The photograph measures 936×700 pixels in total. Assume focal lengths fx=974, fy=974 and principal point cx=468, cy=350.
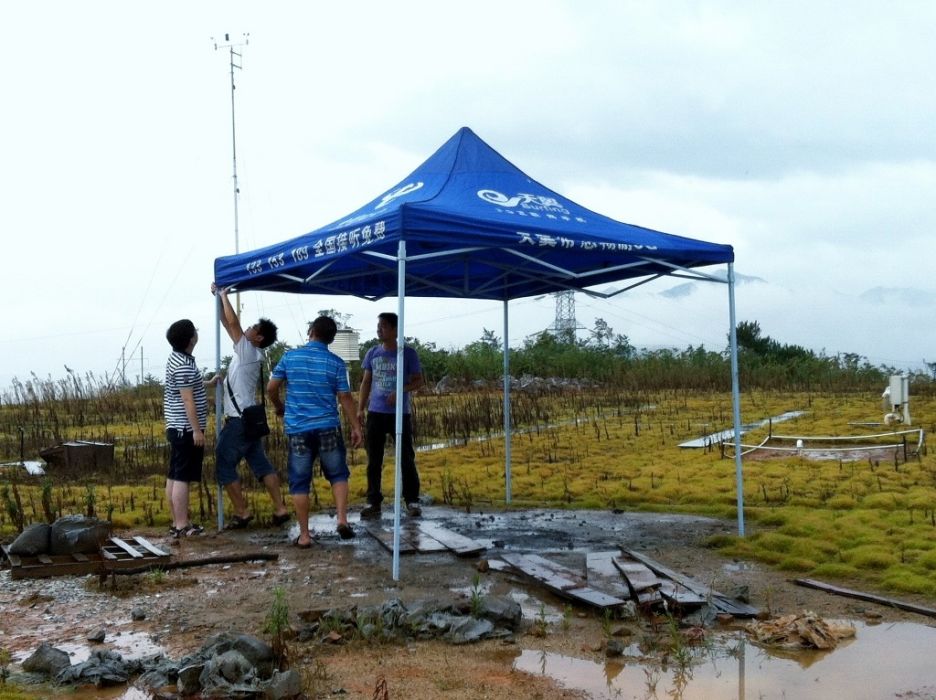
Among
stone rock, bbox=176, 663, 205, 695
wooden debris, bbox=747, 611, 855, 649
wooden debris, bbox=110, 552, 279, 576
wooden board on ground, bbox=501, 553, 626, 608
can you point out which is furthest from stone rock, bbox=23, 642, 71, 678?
wooden debris, bbox=747, 611, 855, 649

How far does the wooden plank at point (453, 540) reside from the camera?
7367 millimetres

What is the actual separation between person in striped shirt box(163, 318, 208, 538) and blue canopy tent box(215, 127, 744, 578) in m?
0.81

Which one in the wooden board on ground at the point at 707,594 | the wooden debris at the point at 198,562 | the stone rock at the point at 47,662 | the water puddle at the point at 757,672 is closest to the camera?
the water puddle at the point at 757,672

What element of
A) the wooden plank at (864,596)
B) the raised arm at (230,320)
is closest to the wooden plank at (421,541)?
the raised arm at (230,320)

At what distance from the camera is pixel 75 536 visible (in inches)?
282

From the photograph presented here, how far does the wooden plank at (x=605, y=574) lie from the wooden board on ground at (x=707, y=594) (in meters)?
0.25

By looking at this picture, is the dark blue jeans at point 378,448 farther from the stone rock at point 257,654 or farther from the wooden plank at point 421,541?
the stone rock at point 257,654

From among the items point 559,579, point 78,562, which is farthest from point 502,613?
point 78,562

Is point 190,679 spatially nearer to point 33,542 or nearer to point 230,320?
point 33,542

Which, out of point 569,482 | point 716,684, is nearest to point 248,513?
point 569,482

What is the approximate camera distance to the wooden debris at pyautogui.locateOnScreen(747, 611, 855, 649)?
5109 millimetres

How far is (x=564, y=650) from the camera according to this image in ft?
16.7

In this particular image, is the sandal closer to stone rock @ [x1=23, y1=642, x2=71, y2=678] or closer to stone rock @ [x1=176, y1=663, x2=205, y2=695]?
stone rock @ [x1=23, y1=642, x2=71, y2=678]

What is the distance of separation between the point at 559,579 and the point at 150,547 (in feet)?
10.5
